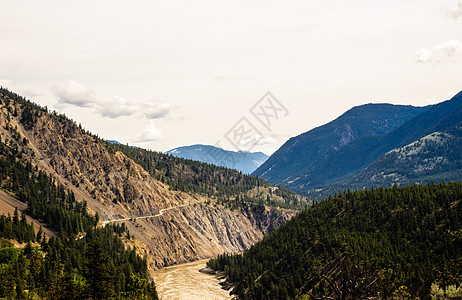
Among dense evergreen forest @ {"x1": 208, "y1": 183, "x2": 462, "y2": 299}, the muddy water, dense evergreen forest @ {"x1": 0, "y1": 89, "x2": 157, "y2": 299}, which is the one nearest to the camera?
dense evergreen forest @ {"x1": 0, "y1": 89, "x2": 157, "y2": 299}

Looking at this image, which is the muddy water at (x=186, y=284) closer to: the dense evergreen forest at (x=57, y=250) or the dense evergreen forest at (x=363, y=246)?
the dense evergreen forest at (x=363, y=246)

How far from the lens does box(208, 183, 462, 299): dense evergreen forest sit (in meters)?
95.8

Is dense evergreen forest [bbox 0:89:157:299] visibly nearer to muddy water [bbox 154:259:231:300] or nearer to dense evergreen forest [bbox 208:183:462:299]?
muddy water [bbox 154:259:231:300]

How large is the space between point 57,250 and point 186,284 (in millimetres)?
47076

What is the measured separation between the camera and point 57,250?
120812 mm

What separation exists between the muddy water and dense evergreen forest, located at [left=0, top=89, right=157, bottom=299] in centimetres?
902

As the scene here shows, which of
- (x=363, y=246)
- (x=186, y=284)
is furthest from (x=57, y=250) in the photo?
(x=363, y=246)

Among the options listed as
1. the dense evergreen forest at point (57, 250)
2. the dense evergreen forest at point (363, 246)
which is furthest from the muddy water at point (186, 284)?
the dense evergreen forest at point (57, 250)

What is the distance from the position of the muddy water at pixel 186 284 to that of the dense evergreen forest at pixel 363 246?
7094 millimetres

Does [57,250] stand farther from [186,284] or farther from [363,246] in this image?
[363,246]

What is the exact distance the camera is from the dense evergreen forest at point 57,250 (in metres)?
70.2

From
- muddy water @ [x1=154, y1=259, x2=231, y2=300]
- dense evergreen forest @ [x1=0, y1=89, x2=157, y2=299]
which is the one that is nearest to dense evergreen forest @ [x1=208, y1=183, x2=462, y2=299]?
muddy water @ [x1=154, y1=259, x2=231, y2=300]

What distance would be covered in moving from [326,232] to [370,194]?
2545 centimetres

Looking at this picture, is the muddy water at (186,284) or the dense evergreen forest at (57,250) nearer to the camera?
the dense evergreen forest at (57,250)
